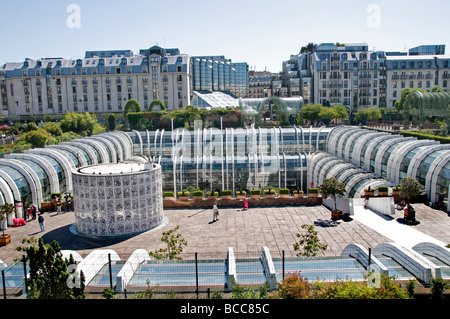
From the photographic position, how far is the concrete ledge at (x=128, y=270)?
13.4 m

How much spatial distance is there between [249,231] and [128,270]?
405 inches

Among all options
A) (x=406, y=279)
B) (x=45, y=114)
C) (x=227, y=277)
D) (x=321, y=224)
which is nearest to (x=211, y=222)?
(x=321, y=224)

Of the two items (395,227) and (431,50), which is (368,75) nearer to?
(431,50)

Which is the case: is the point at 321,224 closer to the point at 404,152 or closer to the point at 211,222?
the point at 211,222

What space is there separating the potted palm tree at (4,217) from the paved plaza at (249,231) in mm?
354

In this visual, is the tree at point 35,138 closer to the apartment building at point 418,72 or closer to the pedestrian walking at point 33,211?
the pedestrian walking at point 33,211

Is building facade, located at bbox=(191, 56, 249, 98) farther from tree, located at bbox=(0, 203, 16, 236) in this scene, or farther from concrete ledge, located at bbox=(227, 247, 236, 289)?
concrete ledge, located at bbox=(227, 247, 236, 289)

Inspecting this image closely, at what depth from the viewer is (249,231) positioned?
2328cm

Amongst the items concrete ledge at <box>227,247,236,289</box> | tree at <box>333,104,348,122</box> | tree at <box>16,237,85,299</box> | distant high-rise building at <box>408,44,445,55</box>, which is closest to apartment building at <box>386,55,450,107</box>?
distant high-rise building at <box>408,44,445,55</box>

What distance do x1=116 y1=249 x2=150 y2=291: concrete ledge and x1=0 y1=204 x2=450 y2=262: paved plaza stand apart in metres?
2.94

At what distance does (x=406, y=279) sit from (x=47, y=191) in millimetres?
24566

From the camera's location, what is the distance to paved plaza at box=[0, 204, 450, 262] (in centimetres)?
2050

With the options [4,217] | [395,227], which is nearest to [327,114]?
[395,227]
